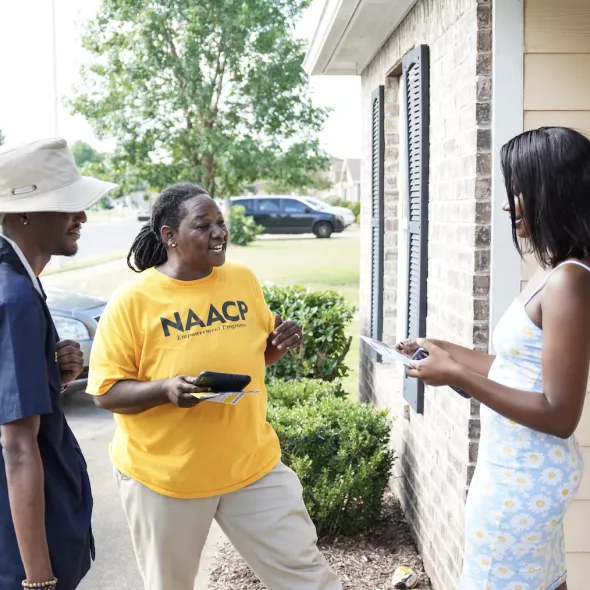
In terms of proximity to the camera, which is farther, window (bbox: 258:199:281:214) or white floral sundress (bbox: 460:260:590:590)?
window (bbox: 258:199:281:214)

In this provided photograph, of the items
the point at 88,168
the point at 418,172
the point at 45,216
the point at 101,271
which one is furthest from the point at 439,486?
the point at 101,271

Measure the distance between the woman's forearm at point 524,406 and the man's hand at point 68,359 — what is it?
1064 millimetres

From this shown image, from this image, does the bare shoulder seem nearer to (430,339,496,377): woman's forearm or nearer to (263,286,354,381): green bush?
(430,339,496,377): woman's forearm

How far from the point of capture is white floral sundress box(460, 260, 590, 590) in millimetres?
2248

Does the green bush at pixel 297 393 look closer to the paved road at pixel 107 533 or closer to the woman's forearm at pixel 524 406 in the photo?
the paved road at pixel 107 533

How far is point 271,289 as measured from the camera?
7.61 metres

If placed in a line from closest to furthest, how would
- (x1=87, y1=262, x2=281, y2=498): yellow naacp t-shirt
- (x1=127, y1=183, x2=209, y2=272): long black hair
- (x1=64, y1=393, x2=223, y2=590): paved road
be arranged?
(x1=87, y1=262, x2=281, y2=498): yellow naacp t-shirt < (x1=127, y1=183, x2=209, y2=272): long black hair < (x1=64, y1=393, x2=223, y2=590): paved road

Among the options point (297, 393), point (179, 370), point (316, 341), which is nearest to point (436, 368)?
point (179, 370)

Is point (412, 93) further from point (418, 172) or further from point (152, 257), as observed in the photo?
point (152, 257)

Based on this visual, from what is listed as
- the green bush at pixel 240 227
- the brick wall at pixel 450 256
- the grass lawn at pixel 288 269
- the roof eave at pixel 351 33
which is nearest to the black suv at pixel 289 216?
the grass lawn at pixel 288 269

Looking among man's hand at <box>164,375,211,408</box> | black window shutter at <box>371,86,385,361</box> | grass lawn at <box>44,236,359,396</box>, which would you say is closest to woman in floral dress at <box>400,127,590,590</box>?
man's hand at <box>164,375,211,408</box>

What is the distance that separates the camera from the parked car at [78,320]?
8.32m

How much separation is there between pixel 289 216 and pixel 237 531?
32.5m

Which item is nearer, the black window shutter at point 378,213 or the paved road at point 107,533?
the paved road at point 107,533
